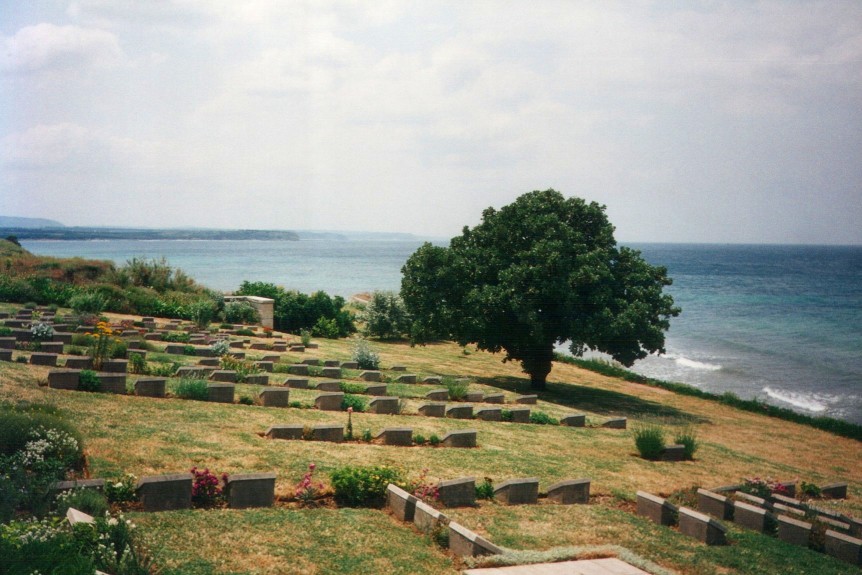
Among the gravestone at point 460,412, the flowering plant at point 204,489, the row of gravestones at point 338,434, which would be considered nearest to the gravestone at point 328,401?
the row of gravestones at point 338,434

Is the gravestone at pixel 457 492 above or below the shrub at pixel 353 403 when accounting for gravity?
above

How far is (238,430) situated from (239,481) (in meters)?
3.57

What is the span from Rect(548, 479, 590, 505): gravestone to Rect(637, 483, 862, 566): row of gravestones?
0.80 m

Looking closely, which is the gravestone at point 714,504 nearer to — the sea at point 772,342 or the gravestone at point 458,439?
the gravestone at point 458,439

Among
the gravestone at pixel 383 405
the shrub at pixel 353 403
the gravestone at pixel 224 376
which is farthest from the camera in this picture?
the gravestone at pixel 224 376

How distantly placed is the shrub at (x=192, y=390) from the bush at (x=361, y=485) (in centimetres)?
569

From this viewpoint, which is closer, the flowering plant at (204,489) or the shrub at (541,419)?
the flowering plant at (204,489)

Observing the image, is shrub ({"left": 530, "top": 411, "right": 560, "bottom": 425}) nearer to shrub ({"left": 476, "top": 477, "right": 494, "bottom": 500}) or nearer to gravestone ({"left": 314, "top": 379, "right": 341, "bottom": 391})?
gravestone ({"left": 314, "top": 379, "right": 341, "bottom": 391})

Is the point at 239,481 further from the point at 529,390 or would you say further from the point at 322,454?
the point at 529,390

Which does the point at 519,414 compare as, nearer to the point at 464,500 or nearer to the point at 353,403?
the point at 353,403

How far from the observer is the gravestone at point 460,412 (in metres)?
15.9

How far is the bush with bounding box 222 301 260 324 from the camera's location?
30250mm

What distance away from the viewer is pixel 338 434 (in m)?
11.9

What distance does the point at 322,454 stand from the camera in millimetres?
10766
